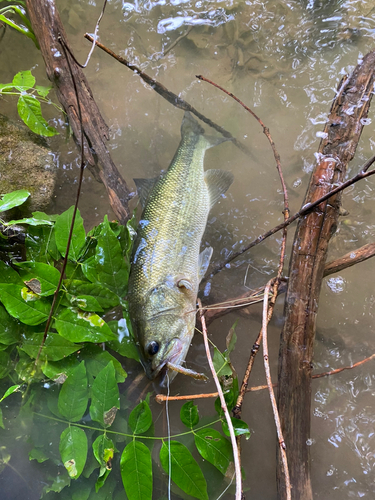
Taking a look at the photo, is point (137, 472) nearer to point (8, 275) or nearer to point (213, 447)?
point (213, 447)

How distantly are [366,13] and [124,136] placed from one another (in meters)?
3.11

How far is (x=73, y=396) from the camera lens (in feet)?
6.88

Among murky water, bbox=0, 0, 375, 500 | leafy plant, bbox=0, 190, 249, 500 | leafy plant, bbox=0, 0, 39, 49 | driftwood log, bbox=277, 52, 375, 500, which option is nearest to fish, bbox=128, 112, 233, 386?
leafy plant, bbox=0, 190, 249, 500

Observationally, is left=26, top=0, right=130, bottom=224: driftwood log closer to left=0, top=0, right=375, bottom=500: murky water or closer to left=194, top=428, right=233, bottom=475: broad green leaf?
left=0, top=0, right=375, bottom=500: murky water

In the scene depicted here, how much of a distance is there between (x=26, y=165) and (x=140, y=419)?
2373 millimetres

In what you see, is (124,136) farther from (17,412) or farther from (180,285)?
(17,412)

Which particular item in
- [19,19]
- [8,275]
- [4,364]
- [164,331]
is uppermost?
[19,19]

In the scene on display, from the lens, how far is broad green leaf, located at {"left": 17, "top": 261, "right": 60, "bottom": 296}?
2.20 metres

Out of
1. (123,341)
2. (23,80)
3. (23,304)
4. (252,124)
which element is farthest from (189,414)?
(252,124)

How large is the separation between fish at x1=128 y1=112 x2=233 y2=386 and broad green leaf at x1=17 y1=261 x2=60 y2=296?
1.80ft

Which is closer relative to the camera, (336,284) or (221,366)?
(221,366)

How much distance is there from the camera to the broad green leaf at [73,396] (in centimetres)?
209

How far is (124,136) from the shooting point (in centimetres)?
358

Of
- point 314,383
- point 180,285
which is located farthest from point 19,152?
point 314,383
